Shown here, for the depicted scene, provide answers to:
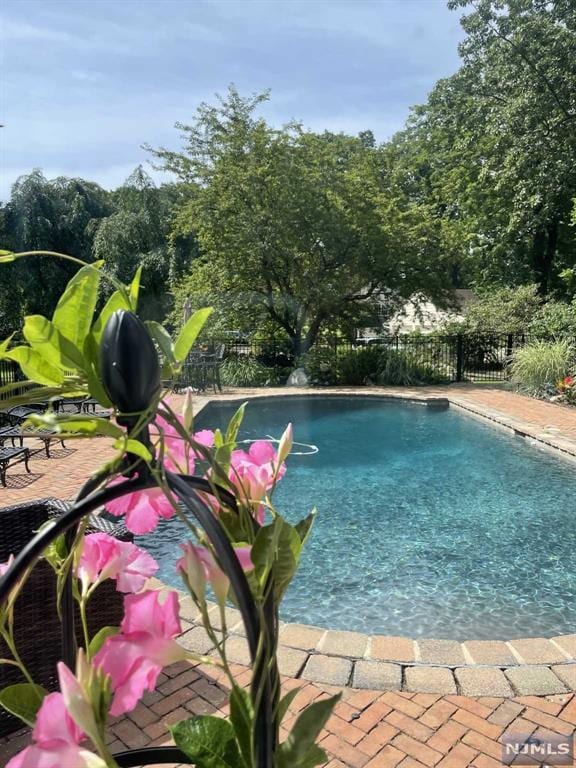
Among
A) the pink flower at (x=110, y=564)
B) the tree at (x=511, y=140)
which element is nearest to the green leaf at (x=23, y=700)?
the pink flower at (x=110, y=564)

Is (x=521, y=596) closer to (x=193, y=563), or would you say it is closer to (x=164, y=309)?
(x=193, y=563)

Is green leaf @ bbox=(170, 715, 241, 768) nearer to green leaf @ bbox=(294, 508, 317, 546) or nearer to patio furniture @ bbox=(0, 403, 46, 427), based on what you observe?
green leaf @ bbox=(294, 508, 317, 546)

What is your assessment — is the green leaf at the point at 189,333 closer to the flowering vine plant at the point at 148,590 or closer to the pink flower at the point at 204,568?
the flowering vine plant at the point at 148,590

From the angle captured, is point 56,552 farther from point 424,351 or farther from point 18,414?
point 424,351

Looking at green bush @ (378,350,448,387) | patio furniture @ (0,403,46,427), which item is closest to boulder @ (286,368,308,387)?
green bush @ (378,350,448,387)

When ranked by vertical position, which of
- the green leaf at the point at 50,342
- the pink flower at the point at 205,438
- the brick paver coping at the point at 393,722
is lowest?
the brick paver coping at the point at 393,722

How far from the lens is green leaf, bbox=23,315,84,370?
625mm

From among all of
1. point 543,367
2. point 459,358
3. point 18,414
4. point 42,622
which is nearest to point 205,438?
point 42,622

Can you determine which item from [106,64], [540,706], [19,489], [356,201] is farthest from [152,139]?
[540,706]

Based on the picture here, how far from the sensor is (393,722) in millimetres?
2311

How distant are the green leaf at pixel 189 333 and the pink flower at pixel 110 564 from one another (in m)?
0.35

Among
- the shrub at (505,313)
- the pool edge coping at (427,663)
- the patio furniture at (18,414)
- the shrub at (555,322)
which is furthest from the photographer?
the shrub at (505,313)

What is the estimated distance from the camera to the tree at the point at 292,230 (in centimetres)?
1393

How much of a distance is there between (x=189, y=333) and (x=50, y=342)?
0.57 ft
